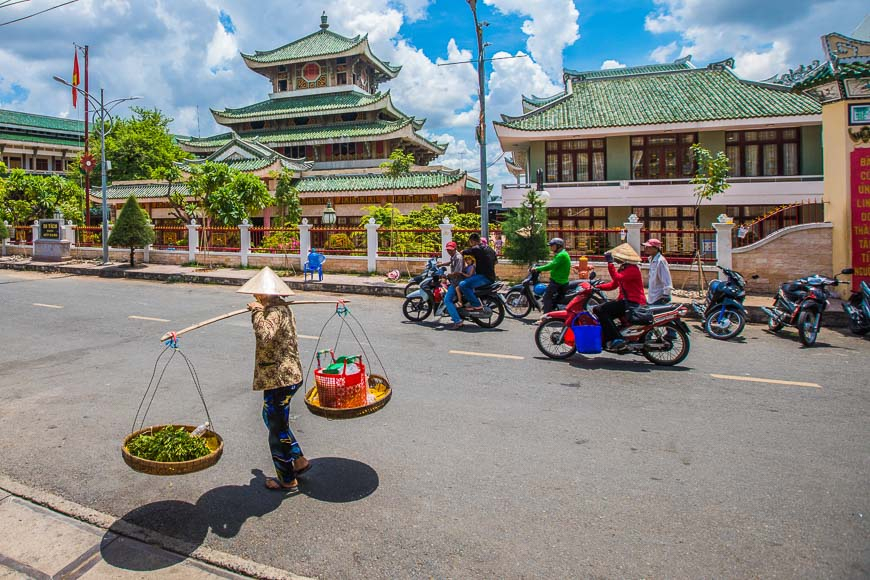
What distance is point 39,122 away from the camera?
56375 millimetres

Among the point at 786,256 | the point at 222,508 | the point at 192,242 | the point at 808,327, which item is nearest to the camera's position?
the point at 222,508

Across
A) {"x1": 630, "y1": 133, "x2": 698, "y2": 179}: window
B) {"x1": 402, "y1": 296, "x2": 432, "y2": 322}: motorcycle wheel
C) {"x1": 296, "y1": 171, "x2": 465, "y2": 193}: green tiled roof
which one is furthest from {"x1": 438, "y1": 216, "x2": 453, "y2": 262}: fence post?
{"x1": 296, "y1": 171, "x2": 465, "y2": 193}: green tiled roof

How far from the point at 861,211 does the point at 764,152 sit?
38.1ft

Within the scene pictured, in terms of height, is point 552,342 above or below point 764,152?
below

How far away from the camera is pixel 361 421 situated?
18.0 feet

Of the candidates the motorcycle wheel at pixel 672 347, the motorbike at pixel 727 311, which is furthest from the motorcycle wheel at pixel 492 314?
the motorbike at pixel 727 311

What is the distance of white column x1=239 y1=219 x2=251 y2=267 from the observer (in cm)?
2044

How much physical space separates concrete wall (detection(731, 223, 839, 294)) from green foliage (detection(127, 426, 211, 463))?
39.9 feet

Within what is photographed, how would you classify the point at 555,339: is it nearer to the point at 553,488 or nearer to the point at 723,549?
the point at 553,488

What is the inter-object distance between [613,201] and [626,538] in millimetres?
20602

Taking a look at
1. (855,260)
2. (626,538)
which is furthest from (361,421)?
(855,260)

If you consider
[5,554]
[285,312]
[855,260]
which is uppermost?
[855,260]

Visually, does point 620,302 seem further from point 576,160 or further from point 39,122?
point 39,122

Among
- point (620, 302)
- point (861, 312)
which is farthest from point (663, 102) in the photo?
point (620, 302)
